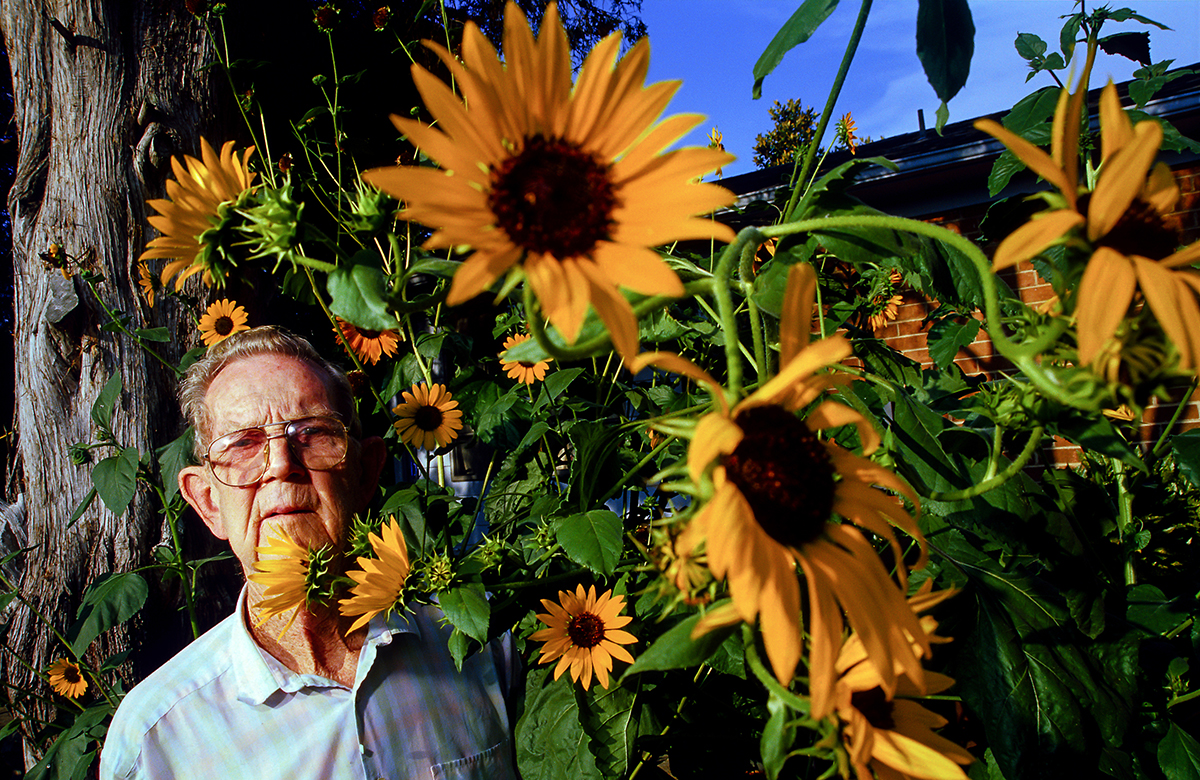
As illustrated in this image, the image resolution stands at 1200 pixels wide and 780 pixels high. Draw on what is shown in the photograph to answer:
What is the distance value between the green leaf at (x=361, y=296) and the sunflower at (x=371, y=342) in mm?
1400

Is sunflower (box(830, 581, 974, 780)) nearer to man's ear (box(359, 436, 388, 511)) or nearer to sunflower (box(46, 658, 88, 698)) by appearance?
man's ear (box(359, 436, 388, 511))

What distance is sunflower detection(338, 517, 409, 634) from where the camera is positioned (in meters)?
0.94

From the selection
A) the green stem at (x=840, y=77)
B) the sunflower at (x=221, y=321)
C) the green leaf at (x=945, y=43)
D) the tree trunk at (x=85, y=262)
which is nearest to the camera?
the green leaf at (x=945, y=43)

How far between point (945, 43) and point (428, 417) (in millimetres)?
1470

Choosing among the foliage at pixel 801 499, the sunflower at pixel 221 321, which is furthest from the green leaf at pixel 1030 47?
the sunflower at pixel 221 321

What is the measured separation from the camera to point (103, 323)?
7.78 feet

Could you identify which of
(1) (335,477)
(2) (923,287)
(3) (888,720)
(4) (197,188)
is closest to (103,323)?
(1) (335,477)

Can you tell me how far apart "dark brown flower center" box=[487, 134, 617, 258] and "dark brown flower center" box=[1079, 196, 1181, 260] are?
0.24m

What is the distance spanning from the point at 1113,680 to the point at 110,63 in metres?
3.10

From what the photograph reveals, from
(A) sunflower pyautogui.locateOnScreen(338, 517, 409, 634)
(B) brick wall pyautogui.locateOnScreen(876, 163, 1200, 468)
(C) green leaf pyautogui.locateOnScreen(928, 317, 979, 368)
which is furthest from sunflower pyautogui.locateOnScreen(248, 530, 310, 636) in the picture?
(B) brick wall pyautogui.locateOnScreen(876, 163, 1200, 468)

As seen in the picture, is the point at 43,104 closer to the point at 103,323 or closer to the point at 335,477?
the point at 103,323

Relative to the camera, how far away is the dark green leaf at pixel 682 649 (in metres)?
0.40

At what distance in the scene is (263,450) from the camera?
1.52 metres

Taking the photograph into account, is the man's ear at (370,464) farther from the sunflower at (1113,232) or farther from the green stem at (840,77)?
the sunflower at (1113,232)
